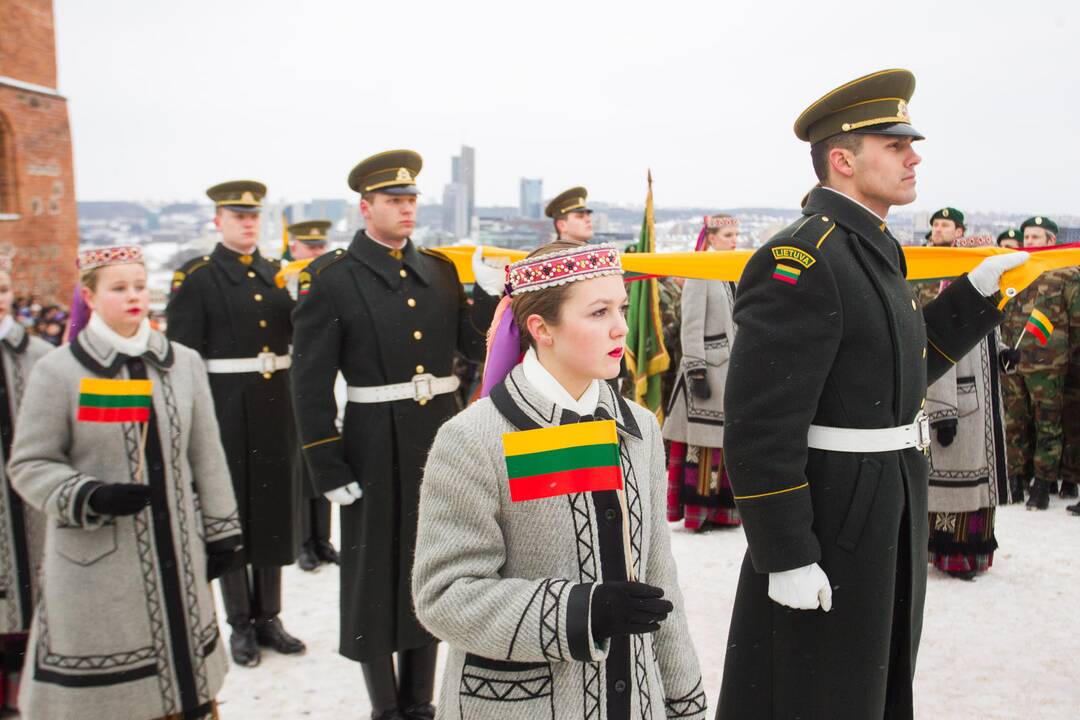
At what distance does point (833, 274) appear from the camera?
2.38 metres

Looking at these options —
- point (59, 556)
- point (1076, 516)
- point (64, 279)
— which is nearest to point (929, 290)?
point (1076, 516)

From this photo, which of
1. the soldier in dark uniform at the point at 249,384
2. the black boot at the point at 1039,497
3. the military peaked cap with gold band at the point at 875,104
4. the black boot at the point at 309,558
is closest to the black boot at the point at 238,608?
the soldier in dark uniform at the point at 249,384

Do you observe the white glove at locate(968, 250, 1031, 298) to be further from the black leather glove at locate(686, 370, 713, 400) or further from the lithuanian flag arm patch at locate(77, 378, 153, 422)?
the black leather glove at locate(686, 370, 713, 400)

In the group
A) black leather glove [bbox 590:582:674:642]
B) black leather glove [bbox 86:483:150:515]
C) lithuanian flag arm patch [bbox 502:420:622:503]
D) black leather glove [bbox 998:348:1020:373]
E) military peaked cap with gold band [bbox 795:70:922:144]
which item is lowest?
black leather glove [bbox 86:483:150:515]

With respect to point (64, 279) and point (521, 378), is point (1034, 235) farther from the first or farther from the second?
point (64, 279)

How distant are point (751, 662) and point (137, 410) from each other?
2.00 metres

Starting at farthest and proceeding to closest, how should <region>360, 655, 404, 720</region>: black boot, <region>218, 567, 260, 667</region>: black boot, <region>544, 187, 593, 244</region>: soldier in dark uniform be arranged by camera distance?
<region>544, 187, 593, 244</region>: soldier in dark uniform, <region>218, 567, 260, 667</region>: black boot, <region>360, 655, 404, 720</region>: black boot

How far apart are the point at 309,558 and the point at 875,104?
448 centimetres

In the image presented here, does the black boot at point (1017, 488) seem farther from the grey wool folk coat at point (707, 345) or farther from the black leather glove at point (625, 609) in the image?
the black leather glove at point (625, 609)

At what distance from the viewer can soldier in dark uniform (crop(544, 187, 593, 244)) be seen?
639cm

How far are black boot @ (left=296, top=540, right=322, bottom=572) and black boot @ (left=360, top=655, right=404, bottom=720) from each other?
2.39 m

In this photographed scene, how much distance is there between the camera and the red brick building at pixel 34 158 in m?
15.9

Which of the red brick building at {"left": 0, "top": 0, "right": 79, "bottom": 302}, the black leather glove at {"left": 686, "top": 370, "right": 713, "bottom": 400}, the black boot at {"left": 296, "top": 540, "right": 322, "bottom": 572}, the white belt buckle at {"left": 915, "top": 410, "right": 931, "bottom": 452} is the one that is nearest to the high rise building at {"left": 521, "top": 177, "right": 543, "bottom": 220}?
the black leather glove at {"left": 686, "top": 370, "right": 713, "bottom": 400}

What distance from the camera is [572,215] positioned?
6.50m
